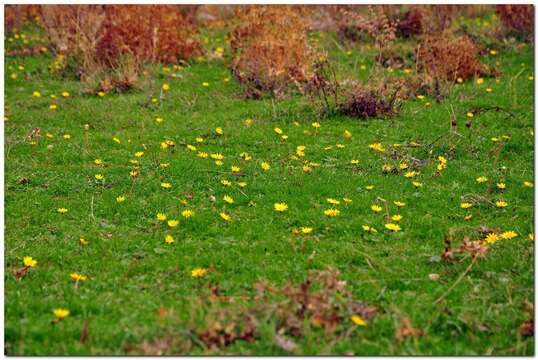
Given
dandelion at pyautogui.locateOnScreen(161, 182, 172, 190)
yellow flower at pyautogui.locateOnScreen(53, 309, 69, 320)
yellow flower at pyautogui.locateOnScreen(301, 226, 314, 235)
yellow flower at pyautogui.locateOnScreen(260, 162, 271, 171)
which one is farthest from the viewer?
yellow flower at pyautogui.locateOnScreen(260, 162, 271, 171)

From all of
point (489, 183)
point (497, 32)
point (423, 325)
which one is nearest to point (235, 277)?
point (423, 325)

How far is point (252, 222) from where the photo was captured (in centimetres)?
566

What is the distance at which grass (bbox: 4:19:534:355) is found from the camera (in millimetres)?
3941

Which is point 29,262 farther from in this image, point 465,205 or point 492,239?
point 465,205

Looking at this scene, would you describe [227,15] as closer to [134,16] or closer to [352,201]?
[134,16]

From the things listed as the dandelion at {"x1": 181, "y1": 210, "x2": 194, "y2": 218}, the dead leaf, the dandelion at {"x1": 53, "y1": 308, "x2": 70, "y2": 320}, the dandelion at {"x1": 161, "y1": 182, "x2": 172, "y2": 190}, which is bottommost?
the dandelion at {"x1": 161, "y1": 182, "x2": 172, "y2": 190}

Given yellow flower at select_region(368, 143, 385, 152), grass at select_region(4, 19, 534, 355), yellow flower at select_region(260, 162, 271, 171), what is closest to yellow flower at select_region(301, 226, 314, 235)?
grass at select_region(4, 19, 534, 355)

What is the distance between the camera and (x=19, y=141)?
26.1ft

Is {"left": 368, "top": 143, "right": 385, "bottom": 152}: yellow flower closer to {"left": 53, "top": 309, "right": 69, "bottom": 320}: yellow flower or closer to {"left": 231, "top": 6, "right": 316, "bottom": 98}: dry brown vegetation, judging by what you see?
{"left": 231, "top": 6, "right": 316, "bottom": 98}: dry brown vegetation

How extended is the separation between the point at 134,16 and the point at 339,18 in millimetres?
4383

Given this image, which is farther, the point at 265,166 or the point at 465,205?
the point at 265,166

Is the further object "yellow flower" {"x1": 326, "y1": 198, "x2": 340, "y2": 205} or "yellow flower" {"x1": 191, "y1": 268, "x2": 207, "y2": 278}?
"yellow flower" {"x1": 326, "y1": 198, "x2": 340, "y2": 205}

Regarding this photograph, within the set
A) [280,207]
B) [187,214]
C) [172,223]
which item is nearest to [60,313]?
[172,223]

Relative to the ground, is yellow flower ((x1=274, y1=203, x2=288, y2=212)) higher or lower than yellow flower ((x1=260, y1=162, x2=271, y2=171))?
higher
